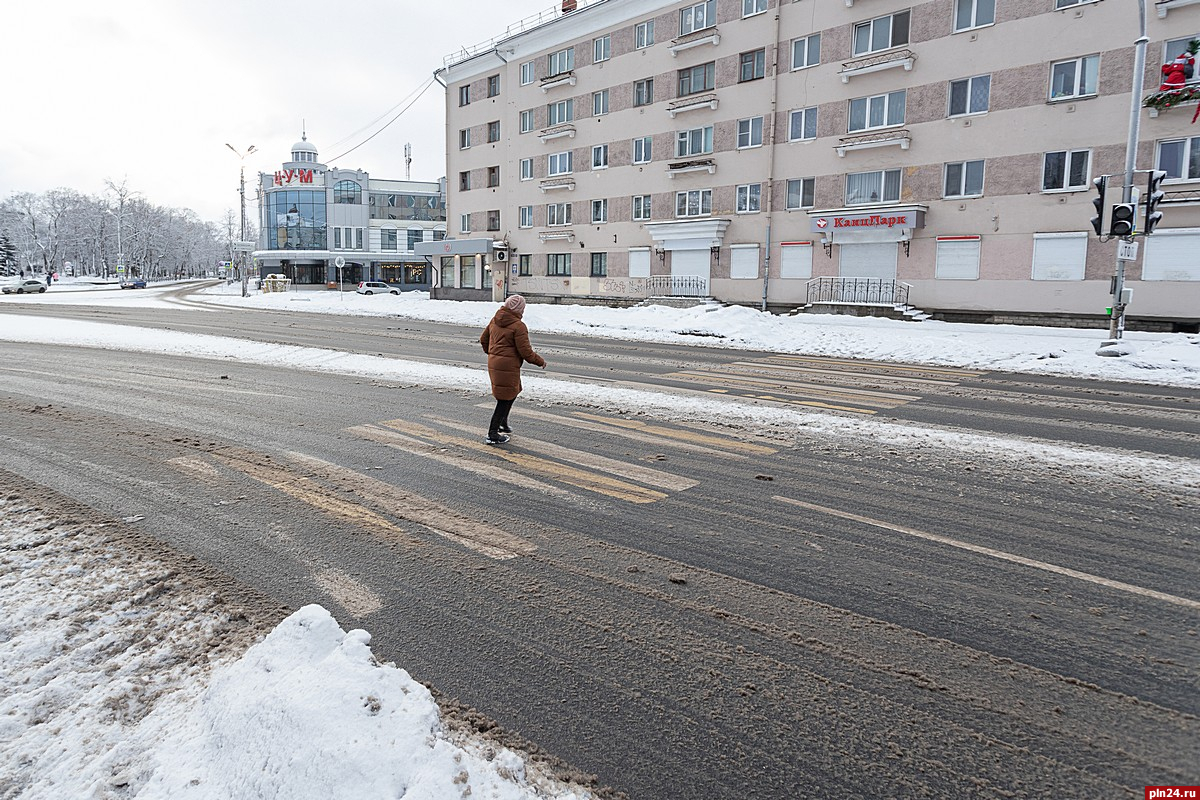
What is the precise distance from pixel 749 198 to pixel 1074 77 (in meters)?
12.9

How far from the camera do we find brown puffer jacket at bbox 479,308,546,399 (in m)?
7.80

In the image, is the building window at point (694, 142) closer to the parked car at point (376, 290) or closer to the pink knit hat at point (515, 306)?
the pink knit hat at point (515, 306)

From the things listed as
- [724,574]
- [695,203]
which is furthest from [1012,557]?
[695,203]

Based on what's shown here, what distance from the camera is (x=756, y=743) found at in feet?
9.14

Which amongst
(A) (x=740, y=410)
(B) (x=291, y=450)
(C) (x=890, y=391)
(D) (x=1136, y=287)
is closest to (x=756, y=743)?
(B) (x=291, y=450)

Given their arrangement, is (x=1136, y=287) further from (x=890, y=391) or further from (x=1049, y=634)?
(x=1049, y=634)

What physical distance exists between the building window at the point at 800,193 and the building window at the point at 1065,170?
346 inches

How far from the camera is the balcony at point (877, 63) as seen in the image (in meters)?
27.6

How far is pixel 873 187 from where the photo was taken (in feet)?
95.9

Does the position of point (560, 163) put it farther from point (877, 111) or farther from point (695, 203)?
point (877, 111)

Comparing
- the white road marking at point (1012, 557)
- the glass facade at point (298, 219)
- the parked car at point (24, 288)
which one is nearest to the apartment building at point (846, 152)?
the white road marking at point (1012, 557)

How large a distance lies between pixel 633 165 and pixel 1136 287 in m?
23.3

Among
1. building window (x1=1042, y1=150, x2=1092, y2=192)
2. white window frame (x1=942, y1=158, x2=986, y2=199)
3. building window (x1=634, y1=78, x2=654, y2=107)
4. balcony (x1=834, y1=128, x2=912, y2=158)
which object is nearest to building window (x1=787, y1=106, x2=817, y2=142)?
balcony (x1=834, y1=128, x2=912, y2=158)

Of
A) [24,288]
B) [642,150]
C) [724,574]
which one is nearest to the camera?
→ [724,574]
